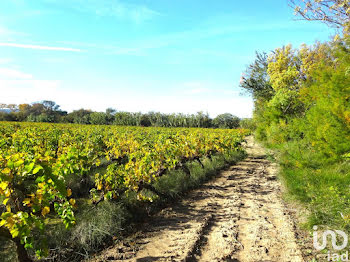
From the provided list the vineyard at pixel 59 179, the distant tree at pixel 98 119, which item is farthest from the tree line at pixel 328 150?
the distant tree at pixel 98 119

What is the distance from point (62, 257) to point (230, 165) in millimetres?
8571

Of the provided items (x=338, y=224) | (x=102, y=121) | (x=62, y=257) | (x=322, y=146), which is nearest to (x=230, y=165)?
(x=322, y=146)

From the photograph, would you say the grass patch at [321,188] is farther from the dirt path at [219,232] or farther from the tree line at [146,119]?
the tree line at [146,119]

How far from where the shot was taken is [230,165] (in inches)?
418

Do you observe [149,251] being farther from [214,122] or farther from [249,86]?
[214,122]

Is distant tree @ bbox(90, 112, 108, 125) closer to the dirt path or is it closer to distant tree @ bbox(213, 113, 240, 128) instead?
distant tree @ bbox(213, 113, 240, 128)

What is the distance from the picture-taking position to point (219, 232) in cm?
419

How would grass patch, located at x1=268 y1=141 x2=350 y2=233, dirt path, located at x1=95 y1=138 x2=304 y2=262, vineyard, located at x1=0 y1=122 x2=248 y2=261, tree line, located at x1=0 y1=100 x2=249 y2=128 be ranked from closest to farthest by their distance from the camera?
vineyard, located at x1=0 y1=122 x2=248 y2=261 → dirt path, located at x1=95 y1=138 x2=304 y2=262 → grass patch, located at x1=268 y1=141 x2=350 y2=233 → tree line, located at x1=0 y1=100 x2=249 y2=128

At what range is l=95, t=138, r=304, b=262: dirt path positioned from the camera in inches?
137

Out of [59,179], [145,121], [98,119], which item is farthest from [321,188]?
[98,119]

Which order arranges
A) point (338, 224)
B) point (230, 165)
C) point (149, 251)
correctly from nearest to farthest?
point (149, 251) < point (338, 224) < point (230, 165)

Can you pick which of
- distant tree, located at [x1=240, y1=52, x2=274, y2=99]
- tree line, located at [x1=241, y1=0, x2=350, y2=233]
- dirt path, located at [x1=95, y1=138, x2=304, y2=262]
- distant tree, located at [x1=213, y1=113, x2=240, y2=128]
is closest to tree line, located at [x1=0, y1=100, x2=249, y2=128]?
distant tree, located at [x1=213, y1=113, x2=240, y2=128]

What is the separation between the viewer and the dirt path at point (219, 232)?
3477 millimetres

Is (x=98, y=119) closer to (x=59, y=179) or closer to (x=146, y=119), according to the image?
(x=146, y=119)
